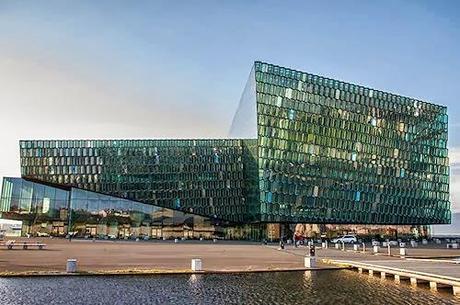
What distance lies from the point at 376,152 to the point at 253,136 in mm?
28333

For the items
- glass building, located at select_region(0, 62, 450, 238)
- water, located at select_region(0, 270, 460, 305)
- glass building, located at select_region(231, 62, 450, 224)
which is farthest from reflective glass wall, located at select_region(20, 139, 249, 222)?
water, located at select_region(0, 270, 460, 305)

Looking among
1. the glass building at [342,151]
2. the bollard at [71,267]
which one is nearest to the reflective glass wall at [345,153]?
the glass building at [342,151]

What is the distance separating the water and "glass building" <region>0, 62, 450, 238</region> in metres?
68.3

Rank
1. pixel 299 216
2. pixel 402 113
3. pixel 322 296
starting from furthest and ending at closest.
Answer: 1. pixel 402 113
2. pixel 299 216
3. pixel 322 296

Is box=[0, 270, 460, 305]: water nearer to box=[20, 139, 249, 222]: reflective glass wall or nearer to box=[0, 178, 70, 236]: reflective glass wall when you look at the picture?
box=[20, 139, 249, 222]: reflective glass wall

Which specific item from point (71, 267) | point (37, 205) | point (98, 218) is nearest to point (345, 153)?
point (98, 218)

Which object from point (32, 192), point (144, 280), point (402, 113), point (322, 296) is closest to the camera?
point (322, 296)

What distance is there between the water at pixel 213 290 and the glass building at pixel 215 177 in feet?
Answer: 224

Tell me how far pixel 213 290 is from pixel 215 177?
79270 millimetres

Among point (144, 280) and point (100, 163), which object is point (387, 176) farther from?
point (144, 280)

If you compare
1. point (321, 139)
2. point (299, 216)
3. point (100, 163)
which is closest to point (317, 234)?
point (299, 216)

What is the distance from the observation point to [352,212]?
99.3m

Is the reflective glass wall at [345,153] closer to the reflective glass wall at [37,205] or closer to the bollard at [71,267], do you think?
the reflective glass wall at [37,205]

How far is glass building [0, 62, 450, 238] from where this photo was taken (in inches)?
3745
